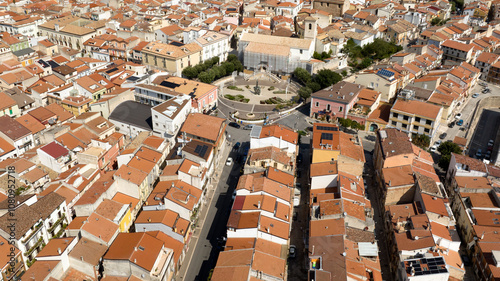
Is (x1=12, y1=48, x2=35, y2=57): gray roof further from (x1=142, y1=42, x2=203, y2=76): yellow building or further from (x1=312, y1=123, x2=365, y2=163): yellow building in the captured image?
(x1=312, y1=123, x2=365, y2=163): yellow building

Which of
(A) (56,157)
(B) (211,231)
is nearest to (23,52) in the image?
(A) (56,157)

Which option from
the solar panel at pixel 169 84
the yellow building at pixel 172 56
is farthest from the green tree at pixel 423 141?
the yellow building at pixel 172 56

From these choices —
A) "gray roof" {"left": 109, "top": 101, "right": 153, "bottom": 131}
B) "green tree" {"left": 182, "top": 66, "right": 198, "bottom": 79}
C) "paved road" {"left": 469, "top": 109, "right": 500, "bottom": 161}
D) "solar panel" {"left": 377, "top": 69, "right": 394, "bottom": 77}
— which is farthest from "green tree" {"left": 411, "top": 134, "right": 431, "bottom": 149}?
"green tree" {"left": 182, "top": 66, "right": 198, "bottom": 79}

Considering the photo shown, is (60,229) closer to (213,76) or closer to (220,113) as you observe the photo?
(220,113)

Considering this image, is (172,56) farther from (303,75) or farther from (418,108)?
(418,108)

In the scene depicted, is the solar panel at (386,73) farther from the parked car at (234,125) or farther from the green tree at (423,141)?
the parked car at (234,125)

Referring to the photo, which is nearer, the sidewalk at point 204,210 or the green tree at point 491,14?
the sidewalk at point 204,210

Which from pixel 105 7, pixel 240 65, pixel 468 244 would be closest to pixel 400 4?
pixel 240 65
